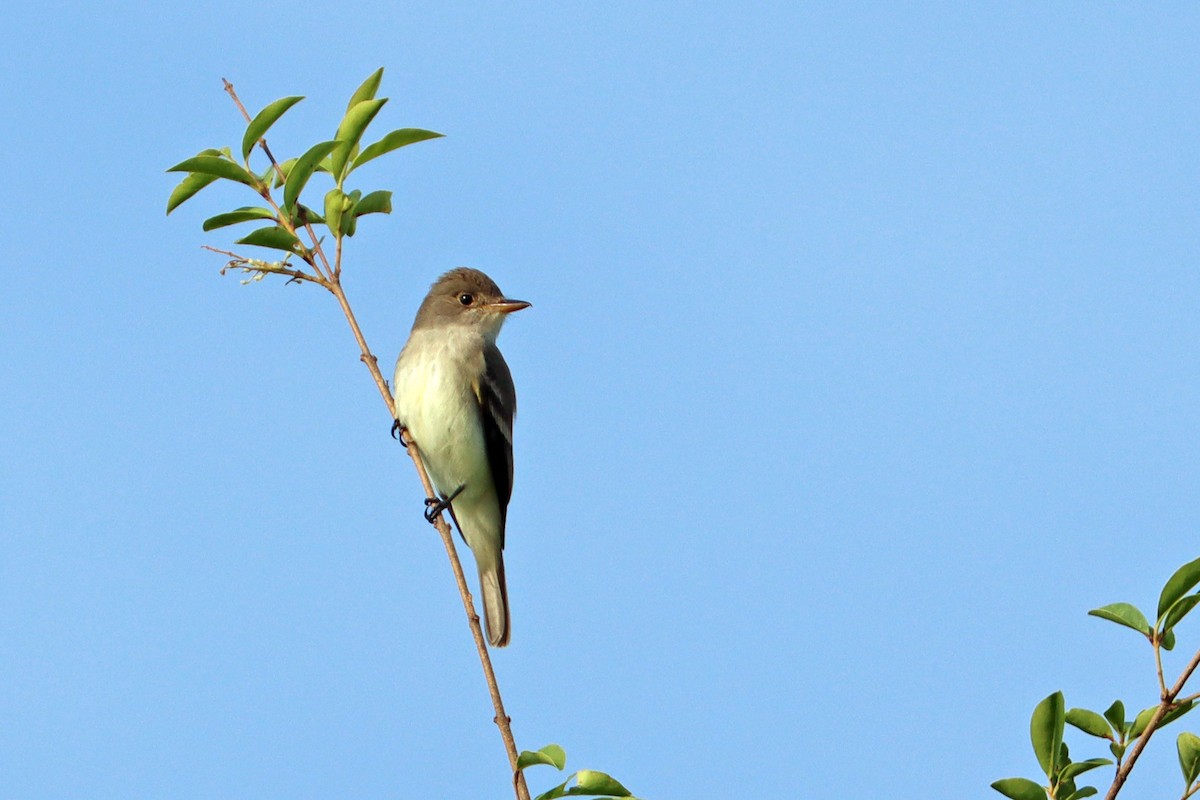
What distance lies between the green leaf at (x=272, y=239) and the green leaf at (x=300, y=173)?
87mm

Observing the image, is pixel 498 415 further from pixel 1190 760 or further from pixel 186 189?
pixel 1190 760

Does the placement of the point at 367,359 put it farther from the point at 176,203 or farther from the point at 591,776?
the point at 591,776

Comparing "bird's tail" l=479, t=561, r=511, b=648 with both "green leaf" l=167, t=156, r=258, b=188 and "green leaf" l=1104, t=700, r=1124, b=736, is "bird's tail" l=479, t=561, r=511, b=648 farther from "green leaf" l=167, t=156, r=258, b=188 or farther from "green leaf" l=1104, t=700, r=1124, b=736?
"green leaf" l=1104, t=700, r=1124, b=736

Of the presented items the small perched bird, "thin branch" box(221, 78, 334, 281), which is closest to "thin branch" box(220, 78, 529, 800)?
"thin branch" box(221, 78, 334, 281)

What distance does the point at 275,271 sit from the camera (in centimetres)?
436

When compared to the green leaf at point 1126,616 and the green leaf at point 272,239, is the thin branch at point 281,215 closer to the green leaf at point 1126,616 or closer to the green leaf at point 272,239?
the green leaf at point 272,239

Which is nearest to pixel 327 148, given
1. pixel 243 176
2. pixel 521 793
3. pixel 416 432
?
pixel 243 176

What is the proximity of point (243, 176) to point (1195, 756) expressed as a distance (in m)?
3.20

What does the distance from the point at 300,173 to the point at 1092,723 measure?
271 centimetres

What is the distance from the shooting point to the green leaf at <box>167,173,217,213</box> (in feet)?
14.4

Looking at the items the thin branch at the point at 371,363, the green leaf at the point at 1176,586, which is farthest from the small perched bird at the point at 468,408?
the green leaf at the point at 1176,586

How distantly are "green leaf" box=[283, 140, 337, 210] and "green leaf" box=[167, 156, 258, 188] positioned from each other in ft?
0.70

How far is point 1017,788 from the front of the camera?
3.04 meters

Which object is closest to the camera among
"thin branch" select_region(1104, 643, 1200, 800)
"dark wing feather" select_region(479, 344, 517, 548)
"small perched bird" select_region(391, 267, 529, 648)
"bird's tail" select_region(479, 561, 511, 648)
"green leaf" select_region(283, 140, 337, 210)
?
"thin branch" select_region(1104, 643, 1200, 800)
